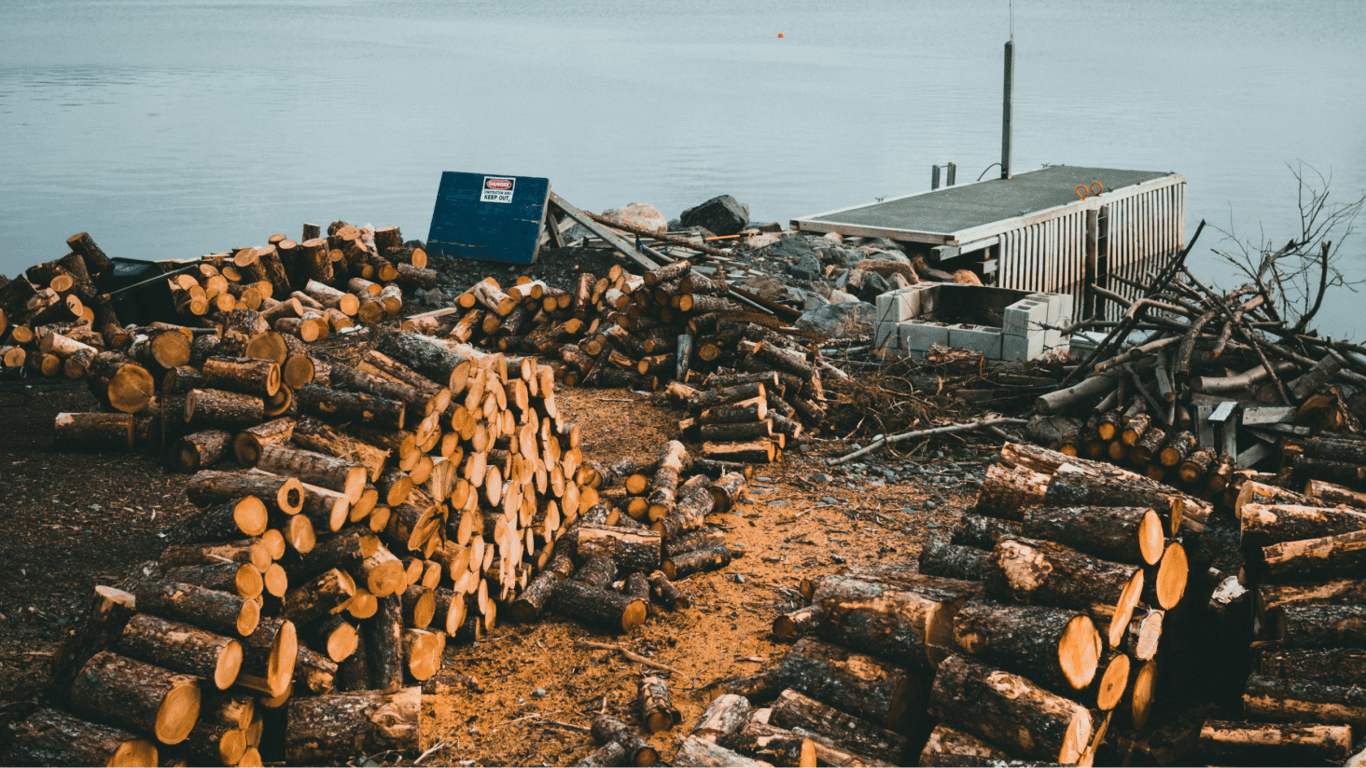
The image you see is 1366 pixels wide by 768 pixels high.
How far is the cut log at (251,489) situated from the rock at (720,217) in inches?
616

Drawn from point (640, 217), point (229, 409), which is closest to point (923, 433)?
point (229, 409)

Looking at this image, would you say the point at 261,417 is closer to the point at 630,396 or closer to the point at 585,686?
the point at 585,686

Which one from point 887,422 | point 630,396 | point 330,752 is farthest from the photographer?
point 630,396

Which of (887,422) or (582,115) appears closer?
(887,422)

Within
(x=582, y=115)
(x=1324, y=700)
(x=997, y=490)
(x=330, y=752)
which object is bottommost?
(x=330, y=752)

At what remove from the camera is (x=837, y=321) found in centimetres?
1288

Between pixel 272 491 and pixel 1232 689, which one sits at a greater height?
pixel 272 491

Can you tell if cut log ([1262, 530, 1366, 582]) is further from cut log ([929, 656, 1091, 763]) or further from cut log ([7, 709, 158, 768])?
cut log ([7, 709, 158, 768])

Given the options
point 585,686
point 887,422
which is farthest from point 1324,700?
point 887,422

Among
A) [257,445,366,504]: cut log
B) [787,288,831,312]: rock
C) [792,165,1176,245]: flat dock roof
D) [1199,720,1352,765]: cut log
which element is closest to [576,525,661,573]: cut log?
[257,445,366,504]: cut log

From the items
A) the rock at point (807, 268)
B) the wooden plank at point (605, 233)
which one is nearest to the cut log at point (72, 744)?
the wooden plank at point (605, 233)

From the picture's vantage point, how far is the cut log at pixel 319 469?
5.80m

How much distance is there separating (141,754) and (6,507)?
4204 mm

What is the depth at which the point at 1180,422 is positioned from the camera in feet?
30.6
